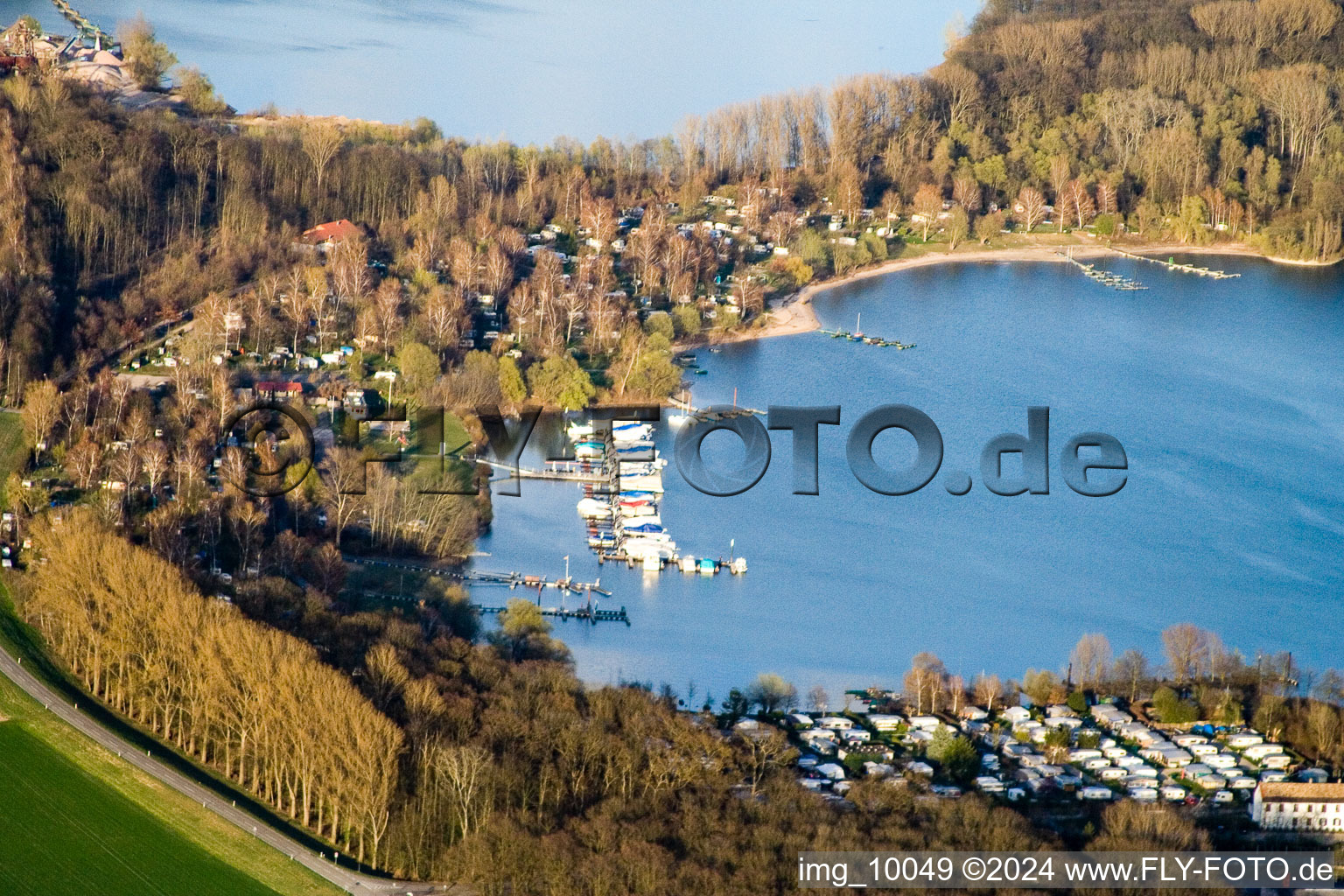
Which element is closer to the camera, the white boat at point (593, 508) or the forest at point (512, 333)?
the forest at point (512, 333)

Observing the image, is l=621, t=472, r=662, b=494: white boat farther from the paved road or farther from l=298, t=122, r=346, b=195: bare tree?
l=298, t=122, r=346, b=195: bare tree

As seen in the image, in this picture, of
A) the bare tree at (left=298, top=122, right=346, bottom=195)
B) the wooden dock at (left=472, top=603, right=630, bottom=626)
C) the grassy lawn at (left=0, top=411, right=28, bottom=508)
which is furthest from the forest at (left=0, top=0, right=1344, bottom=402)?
the wooden dock at (left=472, top=603, right=630, bottom=626)

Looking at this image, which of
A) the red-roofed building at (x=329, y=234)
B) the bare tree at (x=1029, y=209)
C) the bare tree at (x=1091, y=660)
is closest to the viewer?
the bare tree at (x=1091, y=660)

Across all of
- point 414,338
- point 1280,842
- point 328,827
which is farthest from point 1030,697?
point 414,338

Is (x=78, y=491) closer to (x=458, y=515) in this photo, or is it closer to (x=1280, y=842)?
(x=458, y=515)

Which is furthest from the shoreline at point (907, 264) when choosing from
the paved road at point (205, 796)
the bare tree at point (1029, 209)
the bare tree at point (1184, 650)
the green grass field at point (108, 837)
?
the green grass field at point (108, 837)

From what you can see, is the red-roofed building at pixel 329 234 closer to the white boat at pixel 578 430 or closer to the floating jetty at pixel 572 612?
the white boat at pixel 578 430
